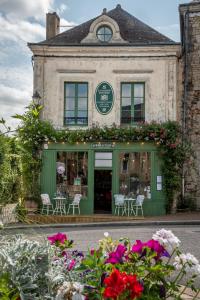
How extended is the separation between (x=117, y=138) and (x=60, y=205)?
3552mm

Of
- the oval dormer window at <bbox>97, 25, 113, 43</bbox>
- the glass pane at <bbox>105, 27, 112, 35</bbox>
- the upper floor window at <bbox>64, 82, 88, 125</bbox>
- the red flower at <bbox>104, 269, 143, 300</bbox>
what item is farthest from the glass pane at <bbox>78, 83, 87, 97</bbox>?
the red flower at <bbox>104, 269, 143, 300</bbox>

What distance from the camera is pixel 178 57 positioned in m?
18.1

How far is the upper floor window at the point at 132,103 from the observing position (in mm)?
18078

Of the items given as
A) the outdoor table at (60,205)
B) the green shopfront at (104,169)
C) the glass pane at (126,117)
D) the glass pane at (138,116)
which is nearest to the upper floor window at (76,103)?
the green shopfront at (104,169)

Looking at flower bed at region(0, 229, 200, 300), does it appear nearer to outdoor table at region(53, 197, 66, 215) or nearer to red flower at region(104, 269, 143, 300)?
red flower at region(104, 269, 143, 300)

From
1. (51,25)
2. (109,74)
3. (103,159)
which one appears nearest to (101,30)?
(109,74)

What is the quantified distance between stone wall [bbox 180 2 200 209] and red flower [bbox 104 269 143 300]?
16706 mm

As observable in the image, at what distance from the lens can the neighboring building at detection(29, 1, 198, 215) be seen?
17844 mm

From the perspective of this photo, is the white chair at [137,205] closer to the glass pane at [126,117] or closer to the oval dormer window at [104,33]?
the glass pane at [126,117]

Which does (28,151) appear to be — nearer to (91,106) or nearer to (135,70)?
(91,106)

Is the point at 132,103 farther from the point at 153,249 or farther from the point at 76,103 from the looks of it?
the point at 153,249

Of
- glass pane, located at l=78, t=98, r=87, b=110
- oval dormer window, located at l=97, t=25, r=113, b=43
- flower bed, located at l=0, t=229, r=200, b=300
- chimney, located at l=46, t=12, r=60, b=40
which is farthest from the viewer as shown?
chimney, located at l=46, t=12, r=60, b=40

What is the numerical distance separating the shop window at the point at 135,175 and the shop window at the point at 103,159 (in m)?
0.54

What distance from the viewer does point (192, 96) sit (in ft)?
62.4
